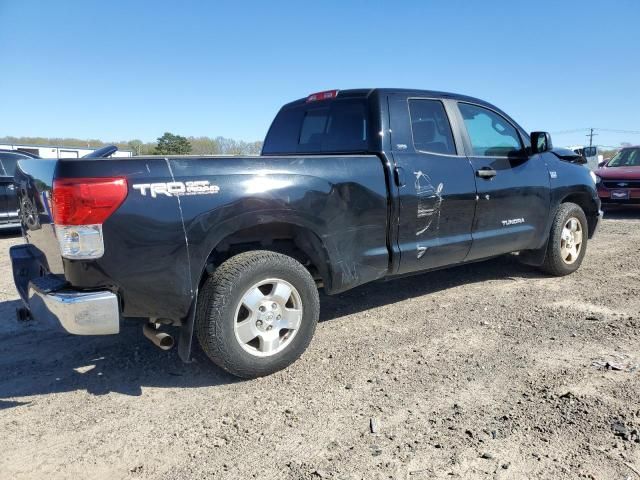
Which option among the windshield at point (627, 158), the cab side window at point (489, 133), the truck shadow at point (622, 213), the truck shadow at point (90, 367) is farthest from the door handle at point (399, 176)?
the windshield at point (627, 158)

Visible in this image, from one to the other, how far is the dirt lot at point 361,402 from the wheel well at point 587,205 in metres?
1.69

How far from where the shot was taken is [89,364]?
142 inches

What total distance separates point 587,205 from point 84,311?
572 centimetres

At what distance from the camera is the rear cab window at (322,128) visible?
4.27 metres

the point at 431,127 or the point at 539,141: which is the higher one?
the point at 431,127

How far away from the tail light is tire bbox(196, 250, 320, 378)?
75 centimetres

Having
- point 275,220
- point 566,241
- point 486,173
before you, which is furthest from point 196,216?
point 566,241

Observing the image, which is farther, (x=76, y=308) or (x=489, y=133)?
(x=489, y=133)

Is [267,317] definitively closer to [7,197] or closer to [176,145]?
[7,197]

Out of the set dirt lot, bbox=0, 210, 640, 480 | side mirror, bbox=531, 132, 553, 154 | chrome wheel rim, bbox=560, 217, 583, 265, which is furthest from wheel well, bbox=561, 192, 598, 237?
dirt lot, bbox=0, 210, 640, 480

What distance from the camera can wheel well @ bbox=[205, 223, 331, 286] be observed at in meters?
3.34

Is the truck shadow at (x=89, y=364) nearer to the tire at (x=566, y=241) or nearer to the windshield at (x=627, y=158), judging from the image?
the tire at (x=566, y=241)

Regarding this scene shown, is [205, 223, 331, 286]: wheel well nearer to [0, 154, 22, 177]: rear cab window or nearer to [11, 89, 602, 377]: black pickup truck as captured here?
[11, 89, 602, 377]: black pickup truck

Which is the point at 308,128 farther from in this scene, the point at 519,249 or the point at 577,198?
the point at 577,198
